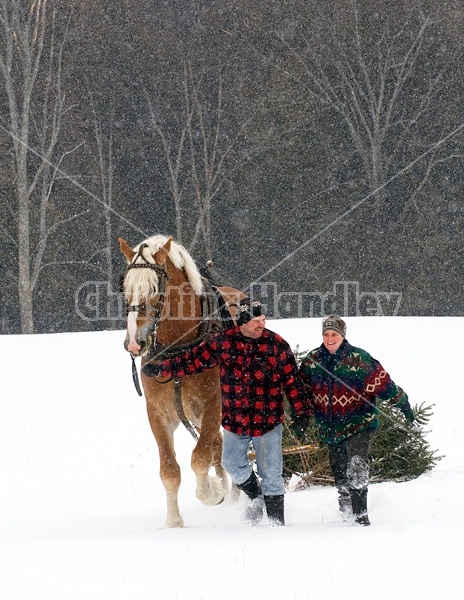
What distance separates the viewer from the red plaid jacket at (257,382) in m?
6.27

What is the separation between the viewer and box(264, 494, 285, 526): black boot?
249 inches

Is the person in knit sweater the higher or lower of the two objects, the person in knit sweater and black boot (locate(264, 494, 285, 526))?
the higher

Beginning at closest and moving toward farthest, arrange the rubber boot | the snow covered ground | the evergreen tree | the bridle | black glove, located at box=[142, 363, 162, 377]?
1. the snow covered ground
2. the bridle
3. the rubber boot
4. black glove, located at box=[142, 363, 162, 377]
5. the evergreen tree

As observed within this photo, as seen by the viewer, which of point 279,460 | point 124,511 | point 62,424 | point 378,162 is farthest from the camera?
point 378,162

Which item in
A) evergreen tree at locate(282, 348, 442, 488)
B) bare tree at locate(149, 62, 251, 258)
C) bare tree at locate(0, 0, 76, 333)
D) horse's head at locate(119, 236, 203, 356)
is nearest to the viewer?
horse's head at locate(119, 236, 203, 356)

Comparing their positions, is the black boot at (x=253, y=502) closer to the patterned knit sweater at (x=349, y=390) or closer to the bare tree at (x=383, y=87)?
the patterned knit sweater at (x=349, y=390)

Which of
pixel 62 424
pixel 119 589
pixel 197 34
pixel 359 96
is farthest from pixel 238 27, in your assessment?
pixel 119 589

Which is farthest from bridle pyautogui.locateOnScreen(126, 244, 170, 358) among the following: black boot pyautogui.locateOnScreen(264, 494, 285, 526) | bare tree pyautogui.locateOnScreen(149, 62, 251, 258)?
bare tree pyautogui.locateOnScreen(149, 62, 251, 258)

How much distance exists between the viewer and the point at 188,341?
6.73m

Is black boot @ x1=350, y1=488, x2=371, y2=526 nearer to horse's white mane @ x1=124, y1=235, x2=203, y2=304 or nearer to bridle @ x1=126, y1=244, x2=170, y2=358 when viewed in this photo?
bridle @ x1=126, y1=244, x2=170, y2=358

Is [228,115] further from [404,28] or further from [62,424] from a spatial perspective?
[62,424]

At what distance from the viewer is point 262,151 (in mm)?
27438

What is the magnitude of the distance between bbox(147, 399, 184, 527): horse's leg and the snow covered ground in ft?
0.56

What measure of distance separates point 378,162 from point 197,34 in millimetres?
6854
